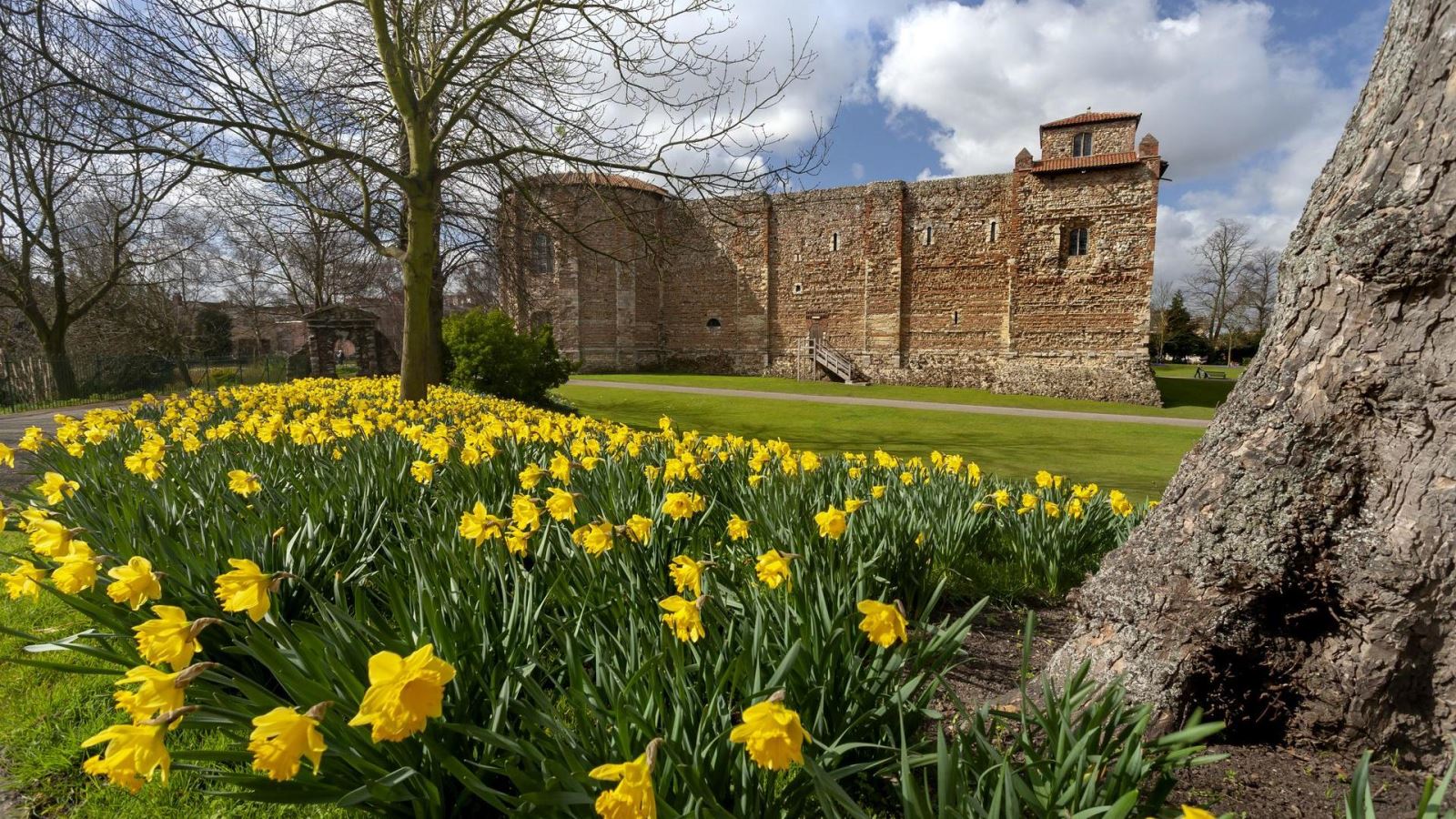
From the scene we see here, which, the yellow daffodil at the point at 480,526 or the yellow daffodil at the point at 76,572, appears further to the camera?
the yellow daffodil at the point at 480,526

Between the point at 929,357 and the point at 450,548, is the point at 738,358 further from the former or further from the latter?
the point at 450,548

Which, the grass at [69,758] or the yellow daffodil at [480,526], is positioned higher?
the yellow daffodil at [480,526]

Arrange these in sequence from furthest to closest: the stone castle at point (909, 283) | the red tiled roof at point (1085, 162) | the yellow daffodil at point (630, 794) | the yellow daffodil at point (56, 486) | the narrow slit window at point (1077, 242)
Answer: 1. the narrow slit window at point (1077, 242)
2. the stone castle at point (909, 283)
3. the red tiled roof at point (1085, 162)
4. the yellow daffodil at point (56, 486)
5. the yellow daffodil at point (630, 794)

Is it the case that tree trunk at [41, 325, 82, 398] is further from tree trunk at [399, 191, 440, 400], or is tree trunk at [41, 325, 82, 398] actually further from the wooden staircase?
the wooden staircase

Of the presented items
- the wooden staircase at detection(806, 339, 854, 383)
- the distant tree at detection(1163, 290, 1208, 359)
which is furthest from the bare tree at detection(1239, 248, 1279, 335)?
the wooden staircase at detection(806, 339, 854, 383)

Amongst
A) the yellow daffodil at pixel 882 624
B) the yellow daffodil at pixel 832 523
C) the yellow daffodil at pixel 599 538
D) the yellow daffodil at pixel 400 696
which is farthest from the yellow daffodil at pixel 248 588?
the yellow daffodil at pixel 832 523

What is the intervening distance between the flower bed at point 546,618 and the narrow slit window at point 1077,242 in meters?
22.1

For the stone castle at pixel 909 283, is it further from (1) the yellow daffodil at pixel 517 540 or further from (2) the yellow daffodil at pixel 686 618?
(2) the yellow daffodil at pixel 686 618

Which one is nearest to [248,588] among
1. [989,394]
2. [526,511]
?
[526,511]

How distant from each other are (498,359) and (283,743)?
14585 millimetres

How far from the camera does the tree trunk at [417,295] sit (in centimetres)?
819

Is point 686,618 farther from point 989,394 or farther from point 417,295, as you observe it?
point 989,394

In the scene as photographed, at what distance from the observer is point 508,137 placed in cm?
985

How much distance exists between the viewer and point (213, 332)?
31.3 m
